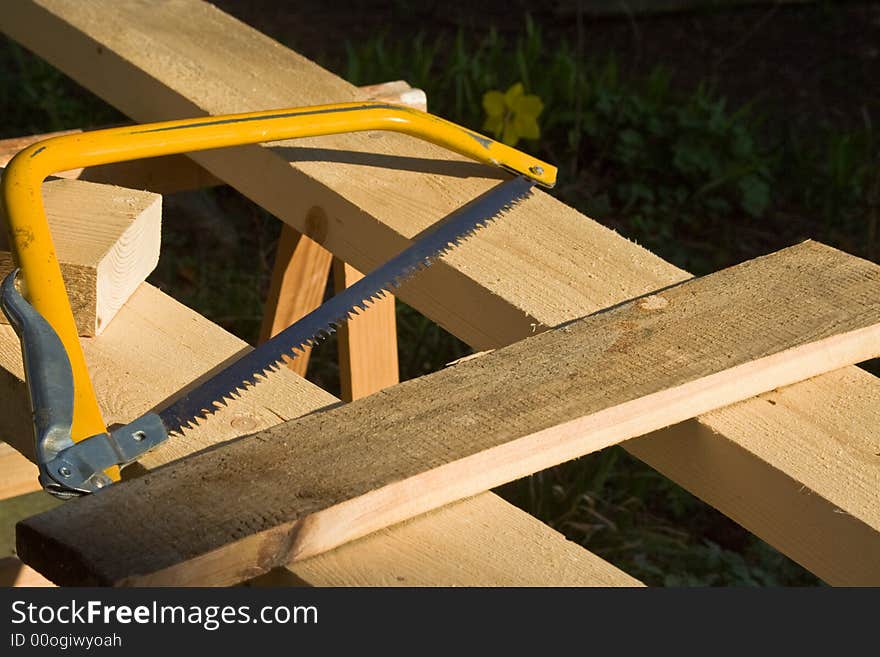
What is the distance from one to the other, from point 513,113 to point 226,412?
2.69 metres

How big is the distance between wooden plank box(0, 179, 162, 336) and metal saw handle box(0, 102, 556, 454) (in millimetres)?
155

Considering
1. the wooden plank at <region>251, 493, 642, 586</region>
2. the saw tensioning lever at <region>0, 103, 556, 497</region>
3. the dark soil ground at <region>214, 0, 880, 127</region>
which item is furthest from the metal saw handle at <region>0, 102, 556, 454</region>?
the dark soil ground at <region>214, 0, 880, 127</region>

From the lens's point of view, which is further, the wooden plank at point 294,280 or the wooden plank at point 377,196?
the wooden plank at point 294,280

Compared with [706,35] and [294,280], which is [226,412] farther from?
[706,35]

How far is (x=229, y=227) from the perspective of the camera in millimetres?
5375

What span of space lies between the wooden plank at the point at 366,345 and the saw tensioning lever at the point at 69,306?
674 mm

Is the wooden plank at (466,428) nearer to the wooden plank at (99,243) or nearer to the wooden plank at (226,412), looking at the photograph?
the wooden plank at (226,412)

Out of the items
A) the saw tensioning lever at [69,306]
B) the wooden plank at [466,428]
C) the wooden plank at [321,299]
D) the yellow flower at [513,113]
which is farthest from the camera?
the yellow flower at [513,113]

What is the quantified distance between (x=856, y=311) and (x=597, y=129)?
3.43 m

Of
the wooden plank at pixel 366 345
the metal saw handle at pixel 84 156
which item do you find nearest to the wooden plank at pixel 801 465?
the metal saw handle at pixel 84 156

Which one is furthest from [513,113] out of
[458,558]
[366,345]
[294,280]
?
[458,558]

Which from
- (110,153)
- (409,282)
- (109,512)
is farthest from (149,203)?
(109,512)

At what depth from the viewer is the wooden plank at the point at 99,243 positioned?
2053 millimetres

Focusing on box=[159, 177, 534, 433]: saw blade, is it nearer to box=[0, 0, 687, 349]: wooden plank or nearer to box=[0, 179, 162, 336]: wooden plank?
box=[0, 0, 687, 349]: wooden plank
